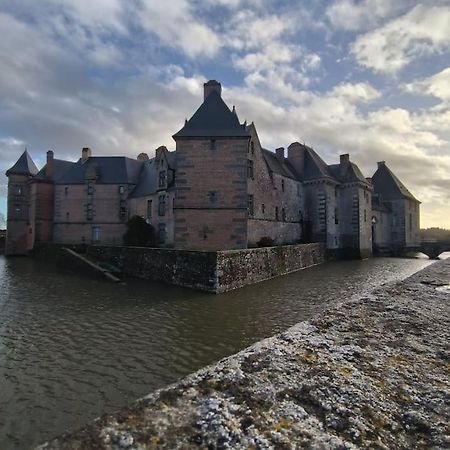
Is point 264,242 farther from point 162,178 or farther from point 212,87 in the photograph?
point 212,87

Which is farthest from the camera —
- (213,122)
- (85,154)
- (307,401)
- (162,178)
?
(85,154)

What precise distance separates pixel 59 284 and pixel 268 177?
19.1 meters

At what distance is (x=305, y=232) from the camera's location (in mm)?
35594

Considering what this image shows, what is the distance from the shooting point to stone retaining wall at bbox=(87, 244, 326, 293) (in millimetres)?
15641

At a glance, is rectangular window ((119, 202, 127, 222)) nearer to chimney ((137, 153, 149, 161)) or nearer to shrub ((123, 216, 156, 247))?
shrub ((123, 216, 156, 247))

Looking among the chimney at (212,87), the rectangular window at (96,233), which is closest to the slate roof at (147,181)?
the rectangular window at (96,233)

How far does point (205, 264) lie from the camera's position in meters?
15.8

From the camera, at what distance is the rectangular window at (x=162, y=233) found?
2945 cm

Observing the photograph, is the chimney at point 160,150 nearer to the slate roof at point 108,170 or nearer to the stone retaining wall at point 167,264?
the slate roof at point 108,170

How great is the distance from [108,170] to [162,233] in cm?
1240

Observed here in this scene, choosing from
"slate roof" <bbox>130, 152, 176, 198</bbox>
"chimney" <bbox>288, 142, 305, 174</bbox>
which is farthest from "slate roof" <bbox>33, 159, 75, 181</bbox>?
"chimney" <bbox>288, 142, 305, 174</bbox>

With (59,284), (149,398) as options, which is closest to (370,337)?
(149,398)

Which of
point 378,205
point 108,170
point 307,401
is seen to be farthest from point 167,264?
point 378,205

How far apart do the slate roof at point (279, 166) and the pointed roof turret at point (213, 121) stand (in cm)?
851
